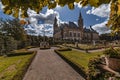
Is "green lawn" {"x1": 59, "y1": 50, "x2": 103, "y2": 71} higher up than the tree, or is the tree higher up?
the tree

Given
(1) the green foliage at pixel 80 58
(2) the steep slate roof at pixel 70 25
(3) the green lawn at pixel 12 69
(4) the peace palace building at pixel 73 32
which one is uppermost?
(2) the steep slate roof at pixel 70 25

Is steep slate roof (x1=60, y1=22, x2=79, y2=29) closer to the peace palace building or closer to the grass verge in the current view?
the peace palace building

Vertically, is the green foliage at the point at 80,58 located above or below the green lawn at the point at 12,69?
above

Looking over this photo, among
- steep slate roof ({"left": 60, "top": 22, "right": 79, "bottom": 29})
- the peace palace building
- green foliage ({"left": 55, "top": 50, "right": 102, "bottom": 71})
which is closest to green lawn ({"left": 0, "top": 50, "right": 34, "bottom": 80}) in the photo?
green foliage ({"left": 55, "top": 50, "right": 102, "bottom": 71})

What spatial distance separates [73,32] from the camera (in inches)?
4857

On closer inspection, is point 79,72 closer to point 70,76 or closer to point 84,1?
point 70,76

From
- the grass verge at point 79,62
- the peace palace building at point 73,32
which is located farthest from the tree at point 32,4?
the peace palace building at point 73,32

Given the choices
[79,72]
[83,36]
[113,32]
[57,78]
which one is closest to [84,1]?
[113,32]

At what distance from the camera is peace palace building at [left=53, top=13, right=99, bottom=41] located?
121000 mm

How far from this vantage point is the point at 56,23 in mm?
131750

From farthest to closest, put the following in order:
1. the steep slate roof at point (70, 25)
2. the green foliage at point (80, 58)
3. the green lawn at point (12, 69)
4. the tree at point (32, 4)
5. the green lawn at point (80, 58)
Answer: the steep slate roof at point (70, 25) < the green lawn at point (80, 58) < the green foliage at point (80, 58) < the green lawn at point (12, 69) < the tree at point (32, 4)

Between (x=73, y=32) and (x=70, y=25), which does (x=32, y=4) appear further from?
(x=70, y=25)

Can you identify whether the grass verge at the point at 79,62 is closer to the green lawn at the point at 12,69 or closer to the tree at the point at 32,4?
the green lawn at the point at 12,69

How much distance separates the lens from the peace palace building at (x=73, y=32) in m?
121
